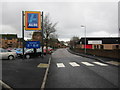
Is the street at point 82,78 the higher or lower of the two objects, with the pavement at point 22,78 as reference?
lower

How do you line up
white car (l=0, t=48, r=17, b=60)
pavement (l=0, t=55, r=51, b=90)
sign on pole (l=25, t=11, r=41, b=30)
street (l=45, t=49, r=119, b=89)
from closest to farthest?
pavement (l=0, t=55, r=51, b=90) < street (l=45, t=49, r=119, b=89) < sign on pole (l=25, t=11, r=41, b=30) < white car (l=0, t=48, r=17, b=60)

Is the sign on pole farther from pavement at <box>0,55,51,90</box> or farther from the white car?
pavement at <box>0,55,51,90</box>

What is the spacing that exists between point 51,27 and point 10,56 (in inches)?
Result: 587

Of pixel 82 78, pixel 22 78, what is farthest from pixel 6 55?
pixel 82 78

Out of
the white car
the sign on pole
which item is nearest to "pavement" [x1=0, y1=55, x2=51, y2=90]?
the sign on pole

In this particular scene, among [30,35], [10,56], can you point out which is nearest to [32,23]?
[10,56]

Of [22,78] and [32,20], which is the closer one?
[22,78]

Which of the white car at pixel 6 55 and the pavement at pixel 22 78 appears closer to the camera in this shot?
the pavement at pixel 22 78

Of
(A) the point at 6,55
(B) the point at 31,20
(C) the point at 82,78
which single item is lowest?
(C) the point at 82,78

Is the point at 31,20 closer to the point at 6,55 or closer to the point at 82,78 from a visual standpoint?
the point at 6,55

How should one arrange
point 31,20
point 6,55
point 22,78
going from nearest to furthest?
point 22,78
point 31,20
point 6,55

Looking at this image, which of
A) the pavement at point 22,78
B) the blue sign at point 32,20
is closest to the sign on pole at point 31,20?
the blue sign at point 32,20

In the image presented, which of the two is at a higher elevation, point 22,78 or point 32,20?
point 32,20

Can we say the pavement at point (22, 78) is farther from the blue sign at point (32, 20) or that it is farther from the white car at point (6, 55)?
the white car at point (6, 55)
